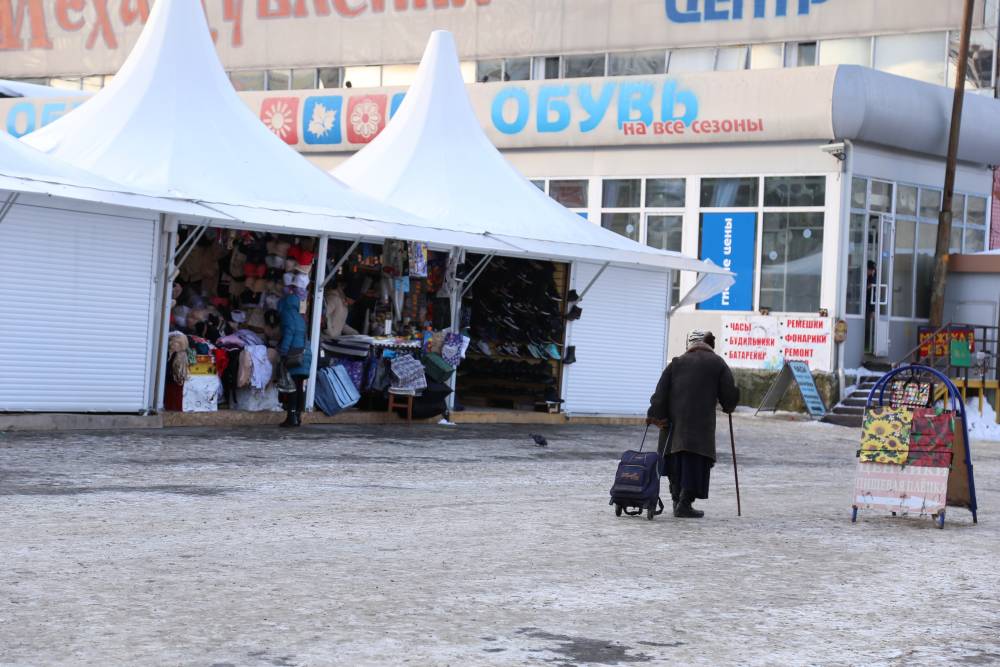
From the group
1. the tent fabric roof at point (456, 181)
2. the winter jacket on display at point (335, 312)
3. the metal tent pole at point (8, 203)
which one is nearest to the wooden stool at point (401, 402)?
the winter jacket on display at point (335, 312)

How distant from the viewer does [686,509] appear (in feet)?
41.0

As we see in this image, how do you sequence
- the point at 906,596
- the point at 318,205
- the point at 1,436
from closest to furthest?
the point at 906,596, the point at 1,436, the point at 318,205

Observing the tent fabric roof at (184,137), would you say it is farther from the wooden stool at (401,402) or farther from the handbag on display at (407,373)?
the wooden stool at (401,402)

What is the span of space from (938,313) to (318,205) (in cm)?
1579

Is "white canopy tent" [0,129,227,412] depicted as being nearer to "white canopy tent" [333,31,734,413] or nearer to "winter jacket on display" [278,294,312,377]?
"winter jacket on display" [278,294,312,377]

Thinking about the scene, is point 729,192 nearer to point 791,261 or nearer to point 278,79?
point 791,261

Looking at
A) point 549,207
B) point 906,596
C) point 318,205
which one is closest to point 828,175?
point 549,207

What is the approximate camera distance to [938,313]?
31047 mm

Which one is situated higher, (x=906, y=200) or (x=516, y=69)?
(x=516, y=69)

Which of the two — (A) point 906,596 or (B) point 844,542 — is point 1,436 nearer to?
(B) point 844,542

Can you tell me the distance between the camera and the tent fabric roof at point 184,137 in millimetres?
18906

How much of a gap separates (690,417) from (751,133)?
18.9 meters

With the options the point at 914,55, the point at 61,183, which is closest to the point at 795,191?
the point at 914,55

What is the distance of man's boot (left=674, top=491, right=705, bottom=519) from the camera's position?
12.4 metres
